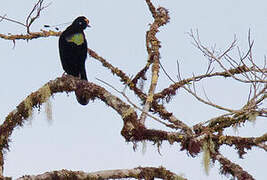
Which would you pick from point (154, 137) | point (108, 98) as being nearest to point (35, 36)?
point (108, 98)

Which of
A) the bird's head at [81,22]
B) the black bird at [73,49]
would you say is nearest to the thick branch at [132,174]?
the black bird at [73,49]

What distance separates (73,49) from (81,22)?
0.41m

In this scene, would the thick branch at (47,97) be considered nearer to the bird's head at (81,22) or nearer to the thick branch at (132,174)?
the thick branch at (132,174)

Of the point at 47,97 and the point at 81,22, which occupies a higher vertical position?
the point at 81,22

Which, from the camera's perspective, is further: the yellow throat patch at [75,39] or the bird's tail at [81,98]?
the yellow throat patch at [75,39]

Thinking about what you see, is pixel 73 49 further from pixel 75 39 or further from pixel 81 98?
pixel 81 98

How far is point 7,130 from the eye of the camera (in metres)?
4.80

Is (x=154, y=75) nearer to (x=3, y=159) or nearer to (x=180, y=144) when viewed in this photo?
(x=180, y=144)

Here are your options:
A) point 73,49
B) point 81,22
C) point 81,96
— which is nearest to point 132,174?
point 81,96

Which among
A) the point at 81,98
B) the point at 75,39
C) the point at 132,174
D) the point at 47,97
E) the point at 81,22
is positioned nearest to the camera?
the point at 132,174

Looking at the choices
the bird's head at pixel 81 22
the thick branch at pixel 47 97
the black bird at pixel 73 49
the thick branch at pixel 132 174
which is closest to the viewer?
the thick branch at pixel 132 174

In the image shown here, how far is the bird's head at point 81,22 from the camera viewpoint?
22.6ft

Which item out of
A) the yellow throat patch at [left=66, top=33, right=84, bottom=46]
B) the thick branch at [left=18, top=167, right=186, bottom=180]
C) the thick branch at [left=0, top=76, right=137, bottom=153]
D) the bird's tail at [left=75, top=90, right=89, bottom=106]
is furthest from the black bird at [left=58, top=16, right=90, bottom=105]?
the thick branch at [left=18, top=167, right=186, bottom=180]

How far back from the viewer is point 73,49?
6699 millimetres
